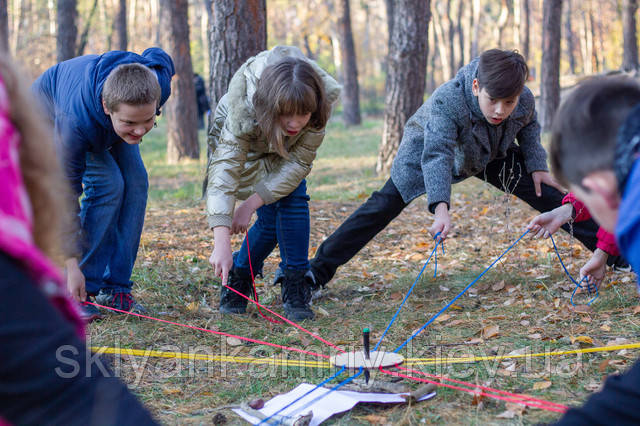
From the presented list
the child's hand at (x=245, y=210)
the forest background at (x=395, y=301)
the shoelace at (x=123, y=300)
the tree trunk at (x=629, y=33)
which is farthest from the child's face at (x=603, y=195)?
the tree trunk at (x=629, y=33)

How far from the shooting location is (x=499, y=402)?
2.26 metres

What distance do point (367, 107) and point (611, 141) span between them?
2790cm

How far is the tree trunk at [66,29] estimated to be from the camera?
10.1 m

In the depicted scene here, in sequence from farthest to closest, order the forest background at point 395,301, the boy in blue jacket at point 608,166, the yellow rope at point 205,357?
the yellow rope at point 205,357 → the forest background at point 395,301 → the boy in blue jacket at point 608,166

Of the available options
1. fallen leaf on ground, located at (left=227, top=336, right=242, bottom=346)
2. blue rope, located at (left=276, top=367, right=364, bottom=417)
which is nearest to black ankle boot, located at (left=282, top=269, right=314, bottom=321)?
fallen leaf on ground, located at (left=227, top=336, right=242, bottom=346)

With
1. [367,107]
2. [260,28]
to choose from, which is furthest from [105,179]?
[367,107]

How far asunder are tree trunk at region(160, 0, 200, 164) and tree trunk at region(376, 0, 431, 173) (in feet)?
12.2

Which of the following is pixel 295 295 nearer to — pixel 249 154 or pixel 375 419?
pixel 249 154

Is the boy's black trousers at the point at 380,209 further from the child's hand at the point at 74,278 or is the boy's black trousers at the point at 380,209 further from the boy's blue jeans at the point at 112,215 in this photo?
the child's hand at the point at 74,278

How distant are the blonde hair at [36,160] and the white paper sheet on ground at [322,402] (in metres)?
1.35

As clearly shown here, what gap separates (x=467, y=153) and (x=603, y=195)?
93.0 inches

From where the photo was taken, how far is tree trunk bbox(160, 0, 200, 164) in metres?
9.63

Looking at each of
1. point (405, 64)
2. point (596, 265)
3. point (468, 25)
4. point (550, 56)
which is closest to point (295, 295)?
point (596, 265)

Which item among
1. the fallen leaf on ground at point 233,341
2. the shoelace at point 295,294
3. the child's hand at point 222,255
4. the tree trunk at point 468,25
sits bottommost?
the fallen leaf on ground at point 233,341
